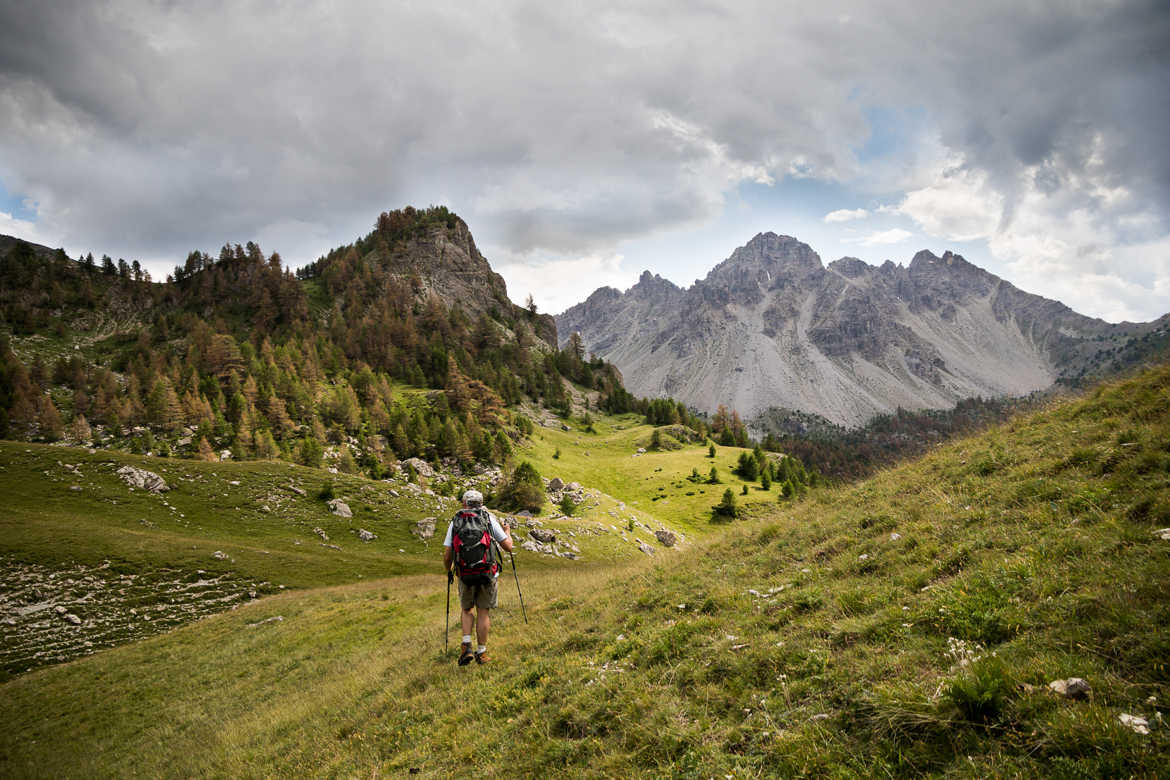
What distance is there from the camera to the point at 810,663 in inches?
248

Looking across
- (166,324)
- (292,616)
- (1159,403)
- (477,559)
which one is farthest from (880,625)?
(166,324)

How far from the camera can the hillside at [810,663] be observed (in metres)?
4.41

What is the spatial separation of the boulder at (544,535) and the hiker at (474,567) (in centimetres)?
3151

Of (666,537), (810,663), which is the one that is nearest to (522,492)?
(666,537)

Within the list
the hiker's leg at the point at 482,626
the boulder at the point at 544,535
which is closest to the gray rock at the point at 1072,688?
the hiker's leg at the point at 482,626

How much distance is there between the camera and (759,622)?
817 centimetres

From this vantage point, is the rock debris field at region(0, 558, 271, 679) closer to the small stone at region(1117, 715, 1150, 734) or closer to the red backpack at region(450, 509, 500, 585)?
the red backpack at region(450, 509, 500, 585)

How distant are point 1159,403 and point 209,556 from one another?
49.1 metres

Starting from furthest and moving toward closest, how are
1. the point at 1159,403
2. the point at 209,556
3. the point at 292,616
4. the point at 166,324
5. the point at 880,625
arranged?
the point at 166,324, the point at 209,556, the point at 292,616, the point at 1159,403, the point at 880,625

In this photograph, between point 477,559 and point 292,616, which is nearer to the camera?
point 477,559

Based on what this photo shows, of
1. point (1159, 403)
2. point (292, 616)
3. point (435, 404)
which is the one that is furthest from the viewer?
point (435, 404)

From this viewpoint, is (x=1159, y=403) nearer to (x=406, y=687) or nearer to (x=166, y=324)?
(x=406, y=687)

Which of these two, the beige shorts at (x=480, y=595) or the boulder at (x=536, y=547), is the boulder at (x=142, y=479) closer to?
the boulder at (x=536, y=547)

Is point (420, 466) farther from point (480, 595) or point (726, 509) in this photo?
point (480, 595)
